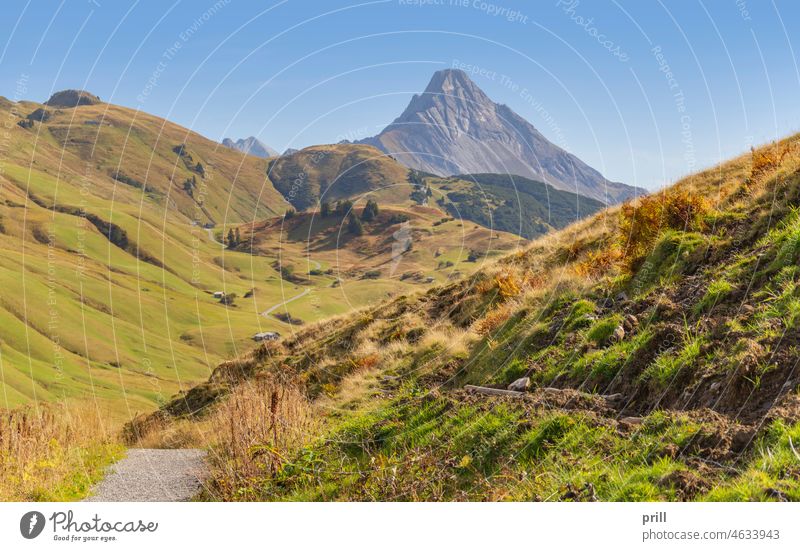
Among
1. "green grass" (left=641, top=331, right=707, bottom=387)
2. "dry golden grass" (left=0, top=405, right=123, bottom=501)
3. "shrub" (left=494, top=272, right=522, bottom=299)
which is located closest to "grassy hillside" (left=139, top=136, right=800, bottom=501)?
"green grass" (left=641, top=331, right=707, bottom=387)

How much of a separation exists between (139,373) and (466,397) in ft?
564

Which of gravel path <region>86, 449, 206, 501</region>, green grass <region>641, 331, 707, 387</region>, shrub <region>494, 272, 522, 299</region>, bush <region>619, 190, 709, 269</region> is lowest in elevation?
gravel path <region>86, 449, 206, 501</region>

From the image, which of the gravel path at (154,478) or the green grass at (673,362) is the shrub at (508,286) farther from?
the green grass at (673,362)

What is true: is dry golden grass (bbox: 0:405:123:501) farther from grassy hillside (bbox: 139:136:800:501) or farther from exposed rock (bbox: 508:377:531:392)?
exposed rock (bbox: 508:377:531:392)

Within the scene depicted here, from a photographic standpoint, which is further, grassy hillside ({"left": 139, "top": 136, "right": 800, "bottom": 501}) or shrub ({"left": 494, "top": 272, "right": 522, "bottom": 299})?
shrub ({"left": 494, "top": 272, "right": 522, "bottom": 299})

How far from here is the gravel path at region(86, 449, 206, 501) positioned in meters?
10.6

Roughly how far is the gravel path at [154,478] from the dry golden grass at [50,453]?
1.11ft

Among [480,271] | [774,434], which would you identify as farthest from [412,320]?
[774,434]

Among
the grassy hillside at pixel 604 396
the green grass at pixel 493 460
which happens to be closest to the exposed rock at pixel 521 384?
the grassy hillside at pixel 604 396

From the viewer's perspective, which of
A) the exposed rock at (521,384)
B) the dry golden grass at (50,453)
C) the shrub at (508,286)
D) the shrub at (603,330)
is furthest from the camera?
the shrub at (508,286)

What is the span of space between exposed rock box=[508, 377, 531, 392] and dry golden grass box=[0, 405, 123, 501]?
7.42m

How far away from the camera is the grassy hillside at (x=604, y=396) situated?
6621 mm
